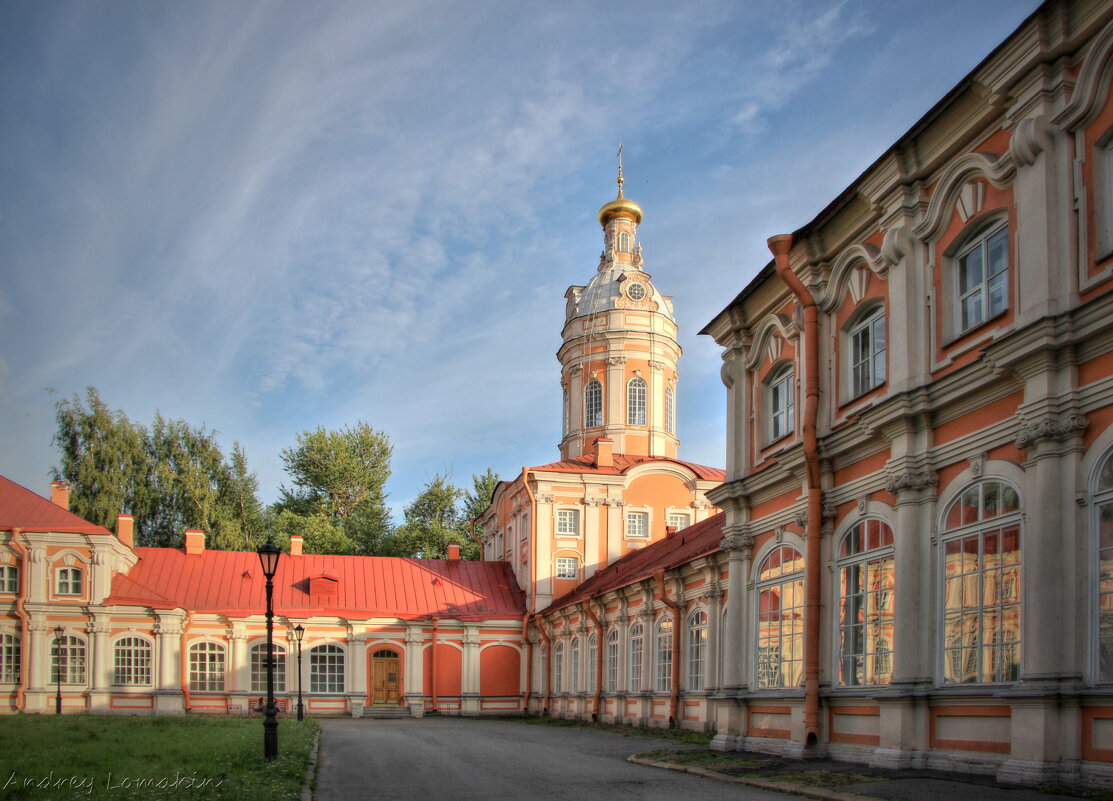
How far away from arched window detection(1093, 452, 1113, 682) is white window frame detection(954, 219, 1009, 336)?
2.43 metres

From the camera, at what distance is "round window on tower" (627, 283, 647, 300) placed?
43.2 m

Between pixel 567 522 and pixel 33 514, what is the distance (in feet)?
59.5

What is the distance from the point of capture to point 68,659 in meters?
36.4

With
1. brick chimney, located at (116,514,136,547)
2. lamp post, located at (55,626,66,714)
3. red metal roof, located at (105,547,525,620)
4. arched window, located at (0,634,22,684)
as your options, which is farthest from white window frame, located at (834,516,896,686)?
brick chimney, located at (116,514,136,547)

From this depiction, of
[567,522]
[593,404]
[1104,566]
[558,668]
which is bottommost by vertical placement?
[558,668]

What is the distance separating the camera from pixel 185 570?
40125 millimetres

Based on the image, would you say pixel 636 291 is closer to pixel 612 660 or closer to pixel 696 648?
pixel 612 660

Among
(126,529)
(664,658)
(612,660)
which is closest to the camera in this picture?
(664,658)

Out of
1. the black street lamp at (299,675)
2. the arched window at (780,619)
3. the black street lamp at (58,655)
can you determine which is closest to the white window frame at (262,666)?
the black street lamp at (299,675)

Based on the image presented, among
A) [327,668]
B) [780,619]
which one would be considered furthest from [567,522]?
[780,619]

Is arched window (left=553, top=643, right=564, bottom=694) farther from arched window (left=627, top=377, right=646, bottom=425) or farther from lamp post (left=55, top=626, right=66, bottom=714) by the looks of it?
lamp post (left=55, top=626, right=66, bottom=714)

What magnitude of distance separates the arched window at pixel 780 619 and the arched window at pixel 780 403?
75.7 inches

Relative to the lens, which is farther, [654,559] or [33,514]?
[33,514]

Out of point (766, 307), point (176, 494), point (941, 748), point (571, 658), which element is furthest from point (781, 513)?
point (176, 494)
